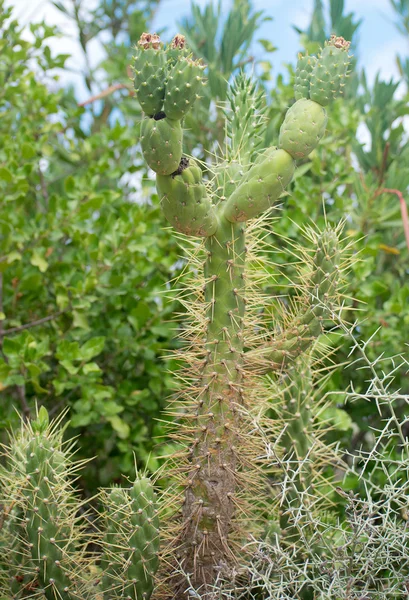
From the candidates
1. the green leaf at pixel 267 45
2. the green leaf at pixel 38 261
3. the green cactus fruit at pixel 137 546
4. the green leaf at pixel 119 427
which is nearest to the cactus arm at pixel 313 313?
the green cactus fruit at pixel 137 546

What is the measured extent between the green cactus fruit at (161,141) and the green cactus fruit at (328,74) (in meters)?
0.30

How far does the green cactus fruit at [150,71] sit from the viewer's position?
1118 mm

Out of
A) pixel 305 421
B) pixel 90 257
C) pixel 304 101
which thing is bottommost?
pixel 305 421

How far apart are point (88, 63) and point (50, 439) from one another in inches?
111

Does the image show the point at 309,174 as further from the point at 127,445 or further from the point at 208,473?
the point at 208,473

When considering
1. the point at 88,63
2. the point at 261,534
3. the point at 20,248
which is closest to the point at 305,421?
the point at 261,534

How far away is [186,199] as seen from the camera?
4.00 ft

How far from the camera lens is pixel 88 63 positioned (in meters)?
3.77

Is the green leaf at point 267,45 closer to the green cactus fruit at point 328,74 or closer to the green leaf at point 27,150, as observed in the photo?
the green leaf at point 27,150

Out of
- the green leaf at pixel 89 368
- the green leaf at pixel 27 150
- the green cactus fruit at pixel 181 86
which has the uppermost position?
the green cactus fruit at pixel 181 86

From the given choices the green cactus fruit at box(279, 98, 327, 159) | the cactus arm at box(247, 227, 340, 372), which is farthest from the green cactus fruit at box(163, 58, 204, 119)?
the cactus arm at box(247, 227, 340, 372)

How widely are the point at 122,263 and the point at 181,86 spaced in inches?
45.7

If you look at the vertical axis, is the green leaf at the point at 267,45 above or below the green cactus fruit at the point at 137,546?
above

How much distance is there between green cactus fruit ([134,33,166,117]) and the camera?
1.12 metres
